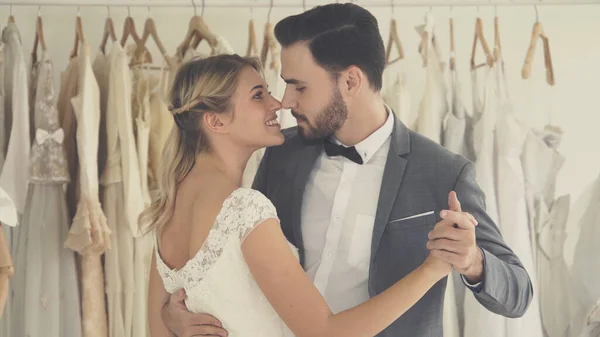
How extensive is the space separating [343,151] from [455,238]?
1.52 feet

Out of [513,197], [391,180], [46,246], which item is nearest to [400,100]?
[513,197]

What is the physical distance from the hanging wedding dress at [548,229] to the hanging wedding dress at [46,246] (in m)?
1.45

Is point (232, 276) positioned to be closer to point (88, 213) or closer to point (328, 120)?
point (328, 120)

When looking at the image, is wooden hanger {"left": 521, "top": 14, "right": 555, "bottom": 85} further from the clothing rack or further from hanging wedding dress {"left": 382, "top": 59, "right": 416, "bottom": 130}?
hanging wedding dress {"left": 382, "top": 59, "right": 416, "bottom": 130}

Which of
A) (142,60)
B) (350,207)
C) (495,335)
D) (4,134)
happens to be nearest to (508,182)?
(495,335)

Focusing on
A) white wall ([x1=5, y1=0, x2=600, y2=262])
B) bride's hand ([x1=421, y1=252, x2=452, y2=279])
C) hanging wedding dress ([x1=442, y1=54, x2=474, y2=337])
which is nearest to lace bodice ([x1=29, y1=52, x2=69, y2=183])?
white wall ([x1=5, y1=0, x2=600, y2=262])

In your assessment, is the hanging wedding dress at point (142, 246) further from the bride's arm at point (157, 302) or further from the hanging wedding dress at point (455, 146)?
the hanging wedding dress at point (455, 146)

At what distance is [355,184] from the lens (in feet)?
5.52

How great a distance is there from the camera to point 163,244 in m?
1.61

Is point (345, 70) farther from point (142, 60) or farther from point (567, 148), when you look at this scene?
point (567, 148)

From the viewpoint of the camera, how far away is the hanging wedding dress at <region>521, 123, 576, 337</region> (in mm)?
2359

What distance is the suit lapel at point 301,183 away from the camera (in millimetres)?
1689

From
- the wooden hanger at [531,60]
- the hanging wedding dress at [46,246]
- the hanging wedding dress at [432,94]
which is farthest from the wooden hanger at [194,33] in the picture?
the wooden hanger at [531,60]

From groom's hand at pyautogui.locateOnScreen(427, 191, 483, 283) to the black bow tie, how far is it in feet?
1.24
